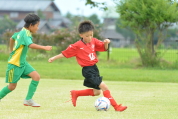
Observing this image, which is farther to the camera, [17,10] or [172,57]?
[17,10]

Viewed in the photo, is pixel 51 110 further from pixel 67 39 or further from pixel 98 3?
pixel 67 39

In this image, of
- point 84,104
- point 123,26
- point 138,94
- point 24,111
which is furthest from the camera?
point 123,26

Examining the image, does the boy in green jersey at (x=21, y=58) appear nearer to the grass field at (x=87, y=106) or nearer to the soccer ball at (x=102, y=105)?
the grass field at (x=87, y=106)

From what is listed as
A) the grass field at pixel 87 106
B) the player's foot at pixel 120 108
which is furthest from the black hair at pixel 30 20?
the player's foot at pixel 120 108

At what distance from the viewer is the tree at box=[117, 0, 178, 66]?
1831cm

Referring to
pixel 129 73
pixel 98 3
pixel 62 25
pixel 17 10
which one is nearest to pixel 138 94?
pixel 129 73

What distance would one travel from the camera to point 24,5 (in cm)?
10156

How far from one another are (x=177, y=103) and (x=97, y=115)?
2420mm

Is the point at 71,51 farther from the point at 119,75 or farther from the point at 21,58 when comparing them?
the point at 119,75

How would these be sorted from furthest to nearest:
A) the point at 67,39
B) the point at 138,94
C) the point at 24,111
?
the point at 67,39 < the point at 138,94 < the point at 24,111

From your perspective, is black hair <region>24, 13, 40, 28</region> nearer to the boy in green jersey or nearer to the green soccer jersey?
the boy in green jersey

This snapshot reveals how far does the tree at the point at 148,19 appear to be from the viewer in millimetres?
18312

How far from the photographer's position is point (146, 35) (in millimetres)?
19422

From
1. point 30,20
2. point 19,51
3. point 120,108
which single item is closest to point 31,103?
point 19,51
